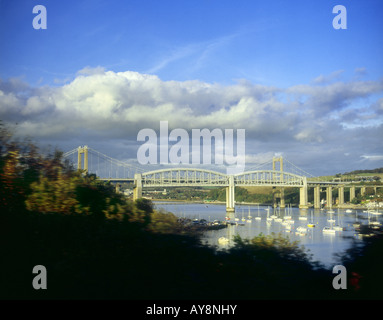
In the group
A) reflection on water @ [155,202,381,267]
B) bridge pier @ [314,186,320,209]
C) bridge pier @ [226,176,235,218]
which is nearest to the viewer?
reflection on water @ [155,202,381,267]

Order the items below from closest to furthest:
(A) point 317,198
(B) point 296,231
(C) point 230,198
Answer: (B) point 296,231 → (C) point 230,198 → (A) point 317,198

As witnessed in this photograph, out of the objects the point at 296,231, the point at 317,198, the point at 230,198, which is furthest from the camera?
the point at 317,198

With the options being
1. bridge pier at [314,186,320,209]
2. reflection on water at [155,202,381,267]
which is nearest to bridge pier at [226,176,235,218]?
reflection on water at [155,202,381,267]

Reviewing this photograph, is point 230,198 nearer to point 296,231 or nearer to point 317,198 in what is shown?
point 317,198

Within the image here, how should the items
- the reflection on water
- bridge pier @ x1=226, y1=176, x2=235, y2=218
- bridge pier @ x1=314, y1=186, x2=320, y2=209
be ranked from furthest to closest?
bridge pier @ x1=314, y1=186, x2=320, y2=209
bridge pier @ x1=226, y1=176, x2=235, y2=218
the reflection on water

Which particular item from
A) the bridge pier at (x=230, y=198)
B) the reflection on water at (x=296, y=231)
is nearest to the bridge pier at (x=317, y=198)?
the bridge pier at (x=230, y=198)

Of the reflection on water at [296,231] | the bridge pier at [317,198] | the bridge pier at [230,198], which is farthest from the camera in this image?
the bridge pier at [317,198]

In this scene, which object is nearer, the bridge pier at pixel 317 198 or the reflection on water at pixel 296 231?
the reflection on water at pixel 296 231

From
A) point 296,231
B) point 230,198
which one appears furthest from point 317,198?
point 296,231

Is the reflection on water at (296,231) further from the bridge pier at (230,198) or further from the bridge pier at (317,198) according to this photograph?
the bridge pier at (317,198)

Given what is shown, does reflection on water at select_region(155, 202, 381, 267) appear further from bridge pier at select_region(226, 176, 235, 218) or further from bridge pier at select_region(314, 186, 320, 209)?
bridge pier at select_region(314, 186, 320, 209)
